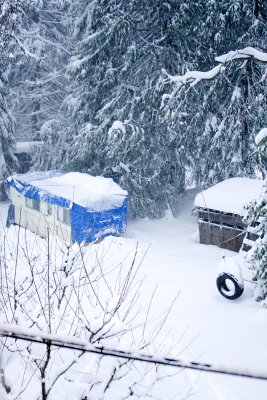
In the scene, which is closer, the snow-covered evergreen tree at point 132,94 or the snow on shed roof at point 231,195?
the snow on shed roof at point 231,195

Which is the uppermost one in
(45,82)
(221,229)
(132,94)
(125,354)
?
(45,82)

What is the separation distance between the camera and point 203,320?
6.93 m

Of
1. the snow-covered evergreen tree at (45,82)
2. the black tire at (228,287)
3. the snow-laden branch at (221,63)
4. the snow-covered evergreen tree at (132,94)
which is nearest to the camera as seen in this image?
the black tire at (228,287)

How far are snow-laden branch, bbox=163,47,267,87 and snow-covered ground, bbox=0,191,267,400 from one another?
16.9ft

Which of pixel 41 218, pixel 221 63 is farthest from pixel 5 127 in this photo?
pixel 221 63

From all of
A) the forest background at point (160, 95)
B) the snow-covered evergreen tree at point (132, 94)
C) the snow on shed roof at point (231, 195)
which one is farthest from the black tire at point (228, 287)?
the snow-covered evergreen tree at point (132, 94)

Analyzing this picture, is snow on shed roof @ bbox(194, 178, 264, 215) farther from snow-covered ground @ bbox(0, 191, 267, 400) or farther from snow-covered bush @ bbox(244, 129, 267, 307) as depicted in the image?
snow-covered bush @ bbox(244, 129, 267, 307)

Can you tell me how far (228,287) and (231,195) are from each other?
349cm

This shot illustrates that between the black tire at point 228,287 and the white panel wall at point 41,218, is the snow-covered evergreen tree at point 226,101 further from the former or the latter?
the black tire at point 228,287

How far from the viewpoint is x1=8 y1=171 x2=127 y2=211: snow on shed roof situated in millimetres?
10758

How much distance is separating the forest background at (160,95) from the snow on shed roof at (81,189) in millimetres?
1746

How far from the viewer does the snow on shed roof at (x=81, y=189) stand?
1076 cm

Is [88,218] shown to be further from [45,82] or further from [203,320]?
[45,82]

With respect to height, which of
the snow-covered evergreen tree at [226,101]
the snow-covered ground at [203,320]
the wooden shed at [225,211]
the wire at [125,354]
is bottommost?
the snow-covered ground at [203,320]
